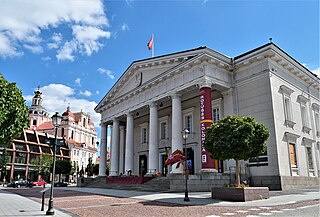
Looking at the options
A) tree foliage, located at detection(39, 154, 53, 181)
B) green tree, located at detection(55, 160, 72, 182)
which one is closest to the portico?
green tree, located at detection(55, 160, 72, 182)

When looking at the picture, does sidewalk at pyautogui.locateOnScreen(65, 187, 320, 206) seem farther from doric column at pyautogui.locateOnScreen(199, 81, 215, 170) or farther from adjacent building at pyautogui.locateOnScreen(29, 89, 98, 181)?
adjacent building at pyautogui.locateOnScreen(29, 89, 98, 181)

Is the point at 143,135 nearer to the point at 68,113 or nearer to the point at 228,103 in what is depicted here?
the point at 228,103

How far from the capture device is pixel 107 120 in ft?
117

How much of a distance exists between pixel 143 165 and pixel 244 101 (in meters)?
16.5

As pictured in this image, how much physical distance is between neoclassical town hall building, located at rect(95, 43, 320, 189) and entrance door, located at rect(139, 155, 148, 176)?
3.81 metres

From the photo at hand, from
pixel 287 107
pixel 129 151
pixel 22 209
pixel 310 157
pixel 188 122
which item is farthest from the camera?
pixel 129 151

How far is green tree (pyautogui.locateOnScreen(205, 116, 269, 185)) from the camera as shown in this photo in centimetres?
1323

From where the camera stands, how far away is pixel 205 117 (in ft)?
67.6

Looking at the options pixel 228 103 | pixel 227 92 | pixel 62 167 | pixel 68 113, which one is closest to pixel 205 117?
pixel 228 103

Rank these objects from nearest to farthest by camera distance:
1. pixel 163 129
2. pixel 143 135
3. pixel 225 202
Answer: pixel 225 202, pixel 163 129, pixel 143 135

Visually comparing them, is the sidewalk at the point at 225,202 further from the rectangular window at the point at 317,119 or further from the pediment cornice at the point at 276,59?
the rectangular window at the point at 317,119

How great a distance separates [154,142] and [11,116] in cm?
1645

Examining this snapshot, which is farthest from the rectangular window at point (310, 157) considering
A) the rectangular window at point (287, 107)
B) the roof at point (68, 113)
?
the roof at point (68, 113)

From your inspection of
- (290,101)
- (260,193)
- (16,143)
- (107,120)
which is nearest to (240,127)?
(260,193)
